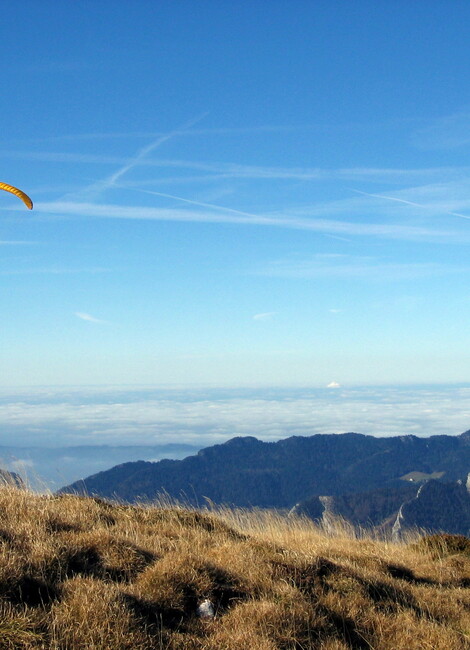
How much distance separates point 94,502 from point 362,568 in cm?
724

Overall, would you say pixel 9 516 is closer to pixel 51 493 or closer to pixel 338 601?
pixel 51 493

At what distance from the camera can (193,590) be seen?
33.0ft

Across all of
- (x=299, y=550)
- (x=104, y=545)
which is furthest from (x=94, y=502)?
(x=299, y=550)

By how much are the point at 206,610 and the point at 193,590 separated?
1.78 ft

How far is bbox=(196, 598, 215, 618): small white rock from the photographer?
374 inches

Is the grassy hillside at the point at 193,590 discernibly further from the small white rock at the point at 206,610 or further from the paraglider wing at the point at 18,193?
the paraglider wing at the point at 18,193

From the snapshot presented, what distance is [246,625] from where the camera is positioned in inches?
355

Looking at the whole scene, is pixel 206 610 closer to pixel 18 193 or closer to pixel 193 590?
pixel 193 590

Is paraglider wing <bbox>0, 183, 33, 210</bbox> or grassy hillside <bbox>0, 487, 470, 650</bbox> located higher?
paraglider wing <bbox>0, 183, 33, 210</bbox>

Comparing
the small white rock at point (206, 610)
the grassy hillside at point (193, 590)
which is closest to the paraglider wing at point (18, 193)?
the grassy hillside at point (193, 590)

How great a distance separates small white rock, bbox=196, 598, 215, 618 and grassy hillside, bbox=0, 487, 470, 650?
0.13 metres

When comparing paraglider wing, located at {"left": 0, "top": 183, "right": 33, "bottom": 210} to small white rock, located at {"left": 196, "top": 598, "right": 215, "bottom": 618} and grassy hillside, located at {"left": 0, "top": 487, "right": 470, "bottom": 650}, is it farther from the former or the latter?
small white rock, located at {"left": 196, "top": 598, "right": 215, "bottom": 618}

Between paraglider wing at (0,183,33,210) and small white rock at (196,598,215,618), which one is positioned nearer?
small white rock at (196,598,215,618)

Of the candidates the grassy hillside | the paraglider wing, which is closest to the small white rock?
the grassy hillside
